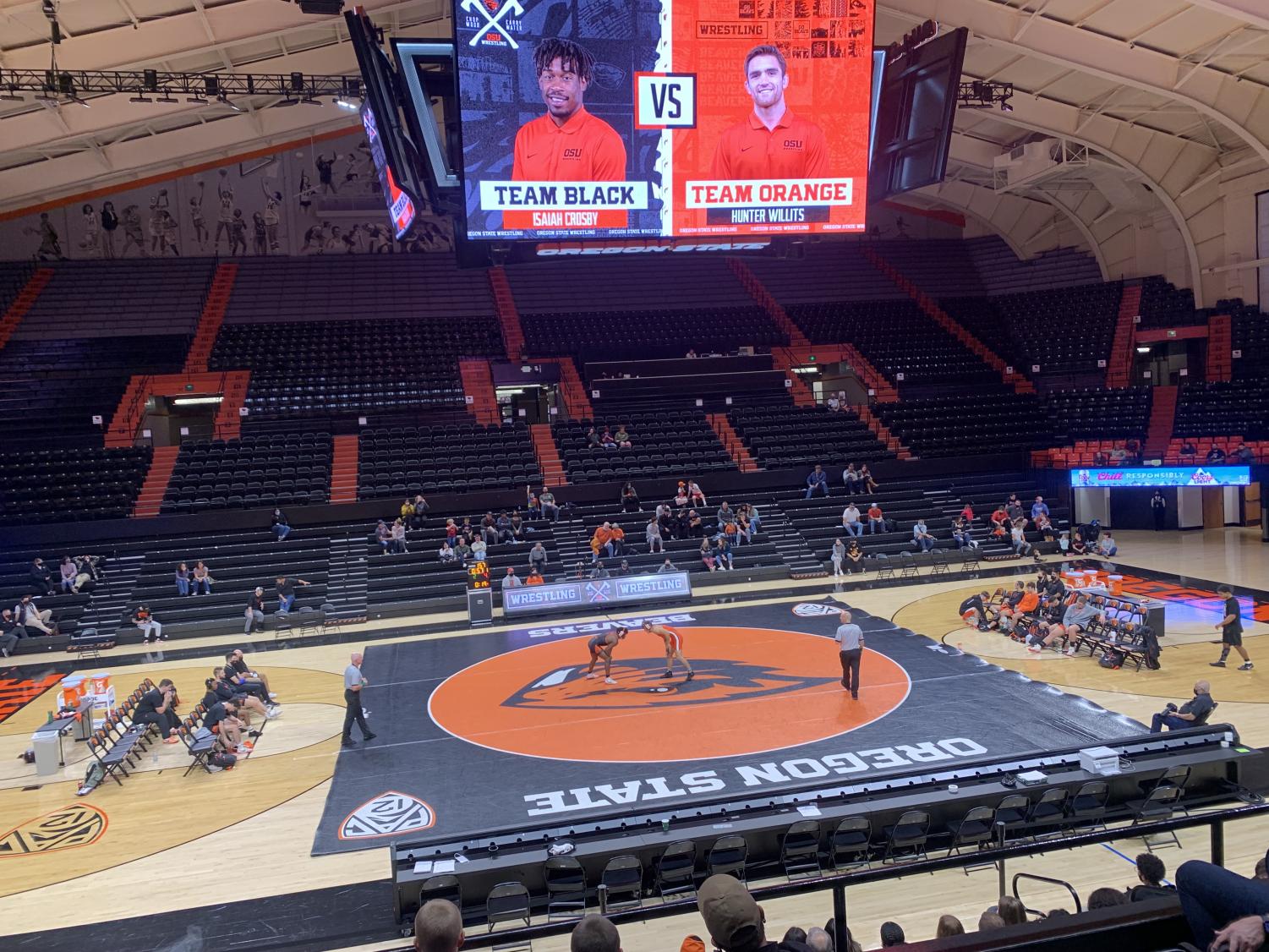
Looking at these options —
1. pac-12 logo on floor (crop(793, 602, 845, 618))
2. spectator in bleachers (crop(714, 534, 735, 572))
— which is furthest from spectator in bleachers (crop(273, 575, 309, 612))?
pac-12 logo on floor (crop(793, 602, 845, 618))

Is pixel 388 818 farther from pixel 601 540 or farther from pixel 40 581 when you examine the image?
pixel 40 581

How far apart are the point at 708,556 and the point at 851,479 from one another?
19.5ft

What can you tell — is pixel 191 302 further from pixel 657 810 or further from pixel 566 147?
pixel 657 810

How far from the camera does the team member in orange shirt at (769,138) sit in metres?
16.5

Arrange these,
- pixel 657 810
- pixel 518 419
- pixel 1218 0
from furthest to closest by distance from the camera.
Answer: pixel 518 419 < pixel 1218 0 < pixel 657 810

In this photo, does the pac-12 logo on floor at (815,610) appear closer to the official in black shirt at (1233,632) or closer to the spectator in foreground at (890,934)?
the official in black shirt at (1233,632)

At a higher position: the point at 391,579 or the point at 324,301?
the point at 324,301

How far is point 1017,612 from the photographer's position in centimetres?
1708

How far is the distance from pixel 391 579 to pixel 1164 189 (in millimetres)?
28622

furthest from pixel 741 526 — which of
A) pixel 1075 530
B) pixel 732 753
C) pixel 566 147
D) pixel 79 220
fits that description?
pixel 79 220

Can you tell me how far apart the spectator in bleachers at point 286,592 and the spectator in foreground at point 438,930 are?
1949 centimetres

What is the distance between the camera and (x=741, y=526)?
24.7 m

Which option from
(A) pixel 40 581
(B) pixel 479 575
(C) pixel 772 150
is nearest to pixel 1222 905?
(C) pixel 772 150

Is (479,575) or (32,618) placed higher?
(479,575)
